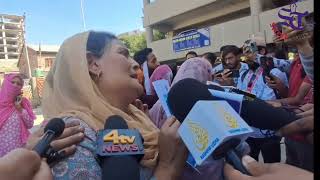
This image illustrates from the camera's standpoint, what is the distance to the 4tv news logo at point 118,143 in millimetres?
1035

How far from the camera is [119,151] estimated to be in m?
1.03

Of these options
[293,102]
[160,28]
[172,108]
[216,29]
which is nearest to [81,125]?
[172,108]

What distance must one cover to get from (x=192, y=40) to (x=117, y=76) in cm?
1710

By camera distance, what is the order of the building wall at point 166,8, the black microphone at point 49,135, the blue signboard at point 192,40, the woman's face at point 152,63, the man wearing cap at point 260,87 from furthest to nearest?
the building wall at point 166,8, the blue signboard at point 192,40, the woman's face at point 152,63, the man wearing cap at point 260,87, the black microphone at point 49,135

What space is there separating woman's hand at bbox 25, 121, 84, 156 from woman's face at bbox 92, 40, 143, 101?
0.28m

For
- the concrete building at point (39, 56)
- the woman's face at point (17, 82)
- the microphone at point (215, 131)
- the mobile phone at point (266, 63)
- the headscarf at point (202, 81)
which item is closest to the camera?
the microphone at point (215, 131)

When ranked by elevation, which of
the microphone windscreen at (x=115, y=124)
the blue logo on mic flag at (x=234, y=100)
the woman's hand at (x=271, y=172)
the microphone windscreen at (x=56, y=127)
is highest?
the blue logo on mic flag at (x=234, y=100)

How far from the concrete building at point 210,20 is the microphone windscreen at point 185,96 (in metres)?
12.6

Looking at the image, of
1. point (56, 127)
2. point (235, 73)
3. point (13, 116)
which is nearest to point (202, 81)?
point (56, 127)

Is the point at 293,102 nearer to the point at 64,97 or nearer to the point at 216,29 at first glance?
the point at 64,97

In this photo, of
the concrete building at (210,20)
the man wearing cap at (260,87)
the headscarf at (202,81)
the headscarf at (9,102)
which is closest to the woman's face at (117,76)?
the headscarf at (202,81)

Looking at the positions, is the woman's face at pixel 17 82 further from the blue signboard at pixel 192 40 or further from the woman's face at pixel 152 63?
the blue signboard at pixel 192 40

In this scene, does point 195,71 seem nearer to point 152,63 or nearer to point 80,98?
point 80,98

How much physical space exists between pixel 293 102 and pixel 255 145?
0.77m
